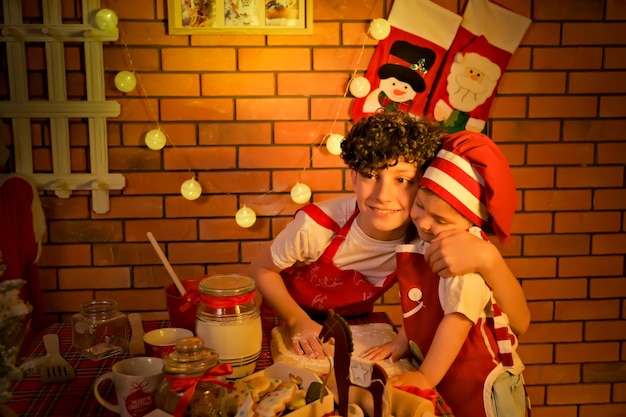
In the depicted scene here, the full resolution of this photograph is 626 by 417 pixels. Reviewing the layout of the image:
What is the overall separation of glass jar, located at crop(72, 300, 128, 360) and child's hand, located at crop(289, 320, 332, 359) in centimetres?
39

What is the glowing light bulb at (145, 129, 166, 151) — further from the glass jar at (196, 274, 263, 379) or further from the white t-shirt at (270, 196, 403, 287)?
the glass jar at (196, 274, 263, 379)

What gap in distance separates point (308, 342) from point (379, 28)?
129 centimetres

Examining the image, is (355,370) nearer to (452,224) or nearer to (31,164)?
(452,224)

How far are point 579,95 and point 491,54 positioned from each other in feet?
1.32

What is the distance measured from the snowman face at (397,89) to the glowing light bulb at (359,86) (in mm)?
76

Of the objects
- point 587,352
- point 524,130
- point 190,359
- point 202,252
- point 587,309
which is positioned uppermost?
point 524,130

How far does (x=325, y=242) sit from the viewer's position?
1.65 m

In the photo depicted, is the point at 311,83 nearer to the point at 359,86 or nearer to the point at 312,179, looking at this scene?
the point at 359,86

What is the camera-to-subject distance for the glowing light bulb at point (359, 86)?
225 cm

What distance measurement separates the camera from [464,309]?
4.17 feet

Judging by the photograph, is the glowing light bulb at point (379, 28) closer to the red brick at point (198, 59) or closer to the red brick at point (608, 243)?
the red brick at point (198, 59)

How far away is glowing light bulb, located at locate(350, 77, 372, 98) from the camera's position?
225 centimetres

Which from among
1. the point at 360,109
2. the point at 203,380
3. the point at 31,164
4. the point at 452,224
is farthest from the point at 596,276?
the point at 31,164

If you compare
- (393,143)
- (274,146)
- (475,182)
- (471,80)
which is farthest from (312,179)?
(475,182)
